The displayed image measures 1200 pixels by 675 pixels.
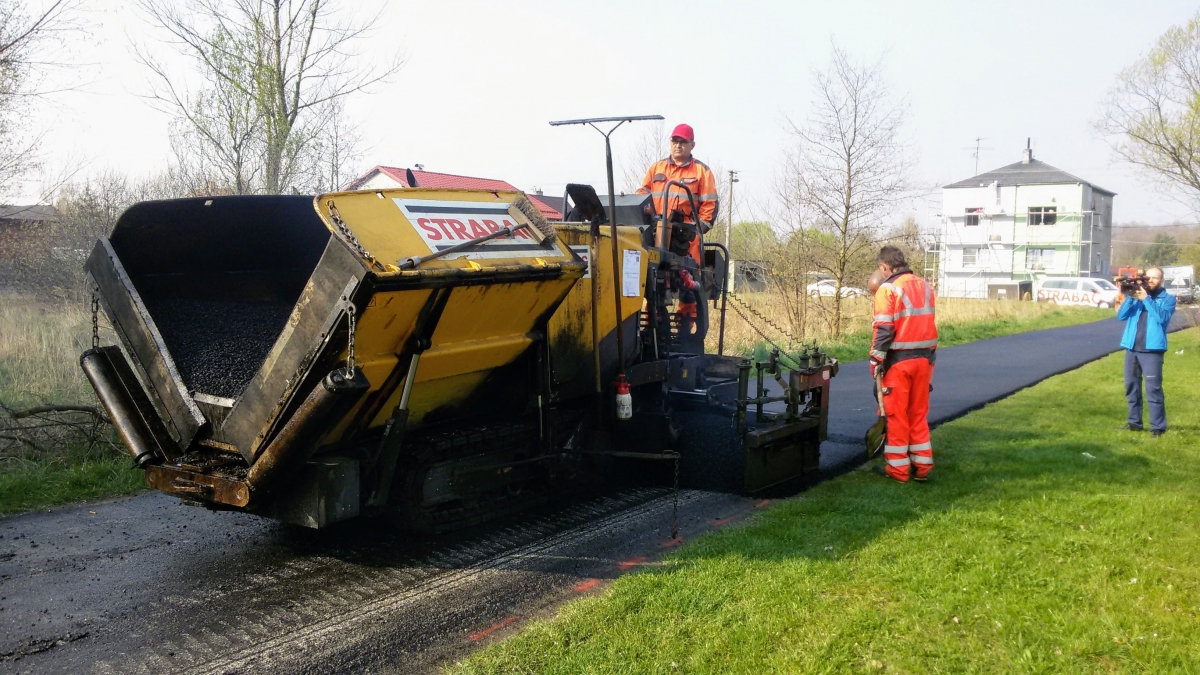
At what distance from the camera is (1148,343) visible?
330 inches

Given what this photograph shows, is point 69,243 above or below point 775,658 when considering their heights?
above

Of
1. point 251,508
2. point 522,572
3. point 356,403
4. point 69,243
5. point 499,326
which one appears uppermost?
point 69,243

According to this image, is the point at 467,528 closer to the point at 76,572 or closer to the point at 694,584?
the point at 694,584

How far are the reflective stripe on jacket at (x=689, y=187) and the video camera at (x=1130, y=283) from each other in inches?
164

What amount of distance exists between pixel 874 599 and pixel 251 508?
296 cm

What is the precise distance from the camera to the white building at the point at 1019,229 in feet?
167

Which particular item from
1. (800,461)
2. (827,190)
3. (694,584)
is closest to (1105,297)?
(827,190)

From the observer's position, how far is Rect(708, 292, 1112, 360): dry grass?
48.5ft

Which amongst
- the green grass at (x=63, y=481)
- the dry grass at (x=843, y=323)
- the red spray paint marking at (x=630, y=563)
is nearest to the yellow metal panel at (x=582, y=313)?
the red spray paint marking at (x=630, y=563)

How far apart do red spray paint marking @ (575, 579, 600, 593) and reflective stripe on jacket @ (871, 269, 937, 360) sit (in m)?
2.90

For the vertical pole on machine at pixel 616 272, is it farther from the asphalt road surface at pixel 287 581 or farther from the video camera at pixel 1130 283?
the video camera at pixel 1130 283

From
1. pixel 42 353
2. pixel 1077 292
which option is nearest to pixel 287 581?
pixel 42 353

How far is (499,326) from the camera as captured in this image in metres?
4.78

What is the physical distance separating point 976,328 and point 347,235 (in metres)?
20.8
